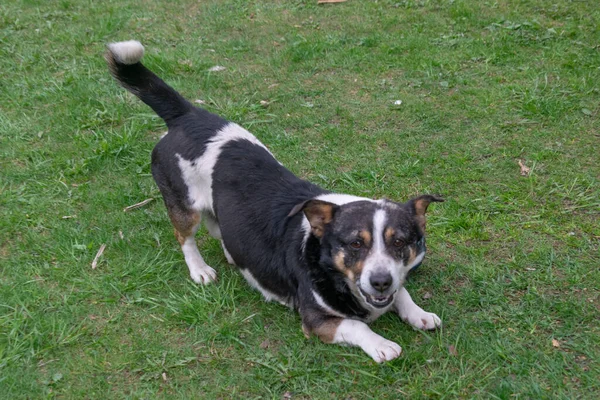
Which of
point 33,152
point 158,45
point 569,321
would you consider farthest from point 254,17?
point 569,321

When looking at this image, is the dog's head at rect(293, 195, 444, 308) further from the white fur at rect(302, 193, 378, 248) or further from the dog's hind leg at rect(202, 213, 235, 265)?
the dog's hind leg at rect(202, 213, 235, 265)

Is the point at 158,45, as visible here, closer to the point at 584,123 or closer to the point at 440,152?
the point at 440,152

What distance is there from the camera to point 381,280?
3.32 m

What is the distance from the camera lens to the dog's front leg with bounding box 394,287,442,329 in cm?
374

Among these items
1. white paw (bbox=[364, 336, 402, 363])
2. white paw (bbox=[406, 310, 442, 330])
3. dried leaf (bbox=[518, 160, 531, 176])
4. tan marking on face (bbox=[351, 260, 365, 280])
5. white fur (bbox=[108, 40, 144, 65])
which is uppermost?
white fur (bbox=[108, 40, 144, 65])

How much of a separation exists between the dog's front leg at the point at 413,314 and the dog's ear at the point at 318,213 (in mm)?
646

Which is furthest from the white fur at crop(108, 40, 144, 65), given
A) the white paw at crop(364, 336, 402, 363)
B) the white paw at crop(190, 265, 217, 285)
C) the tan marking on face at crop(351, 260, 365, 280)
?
the white paw at crop(364, 336, 402, 363)

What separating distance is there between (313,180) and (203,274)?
1448mm

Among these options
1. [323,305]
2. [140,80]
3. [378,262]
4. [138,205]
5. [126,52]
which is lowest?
[138,205]

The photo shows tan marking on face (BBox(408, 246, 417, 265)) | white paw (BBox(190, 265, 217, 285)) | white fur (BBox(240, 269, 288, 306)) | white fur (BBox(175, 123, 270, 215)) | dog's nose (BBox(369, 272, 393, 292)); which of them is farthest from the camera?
white paw (BBox(190, 265, 217, 285))

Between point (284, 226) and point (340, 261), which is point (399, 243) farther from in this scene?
point (284, 226)

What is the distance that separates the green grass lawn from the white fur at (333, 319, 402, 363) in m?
0.06

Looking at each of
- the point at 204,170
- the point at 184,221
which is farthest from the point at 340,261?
the point at 184,221

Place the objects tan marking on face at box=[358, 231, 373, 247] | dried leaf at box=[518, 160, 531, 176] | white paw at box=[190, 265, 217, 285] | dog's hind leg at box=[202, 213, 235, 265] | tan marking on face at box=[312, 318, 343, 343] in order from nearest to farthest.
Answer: tan marking on face at box=[358, 231, 373, 247] < tan marking on face at box=[312, 318, 343, 343] < white paw at box=[190, 265, 217, 285] < dog's hind leg at box=[202, 213, 235, 265] < dried leaf at box=[518, 160, 531, 176]
